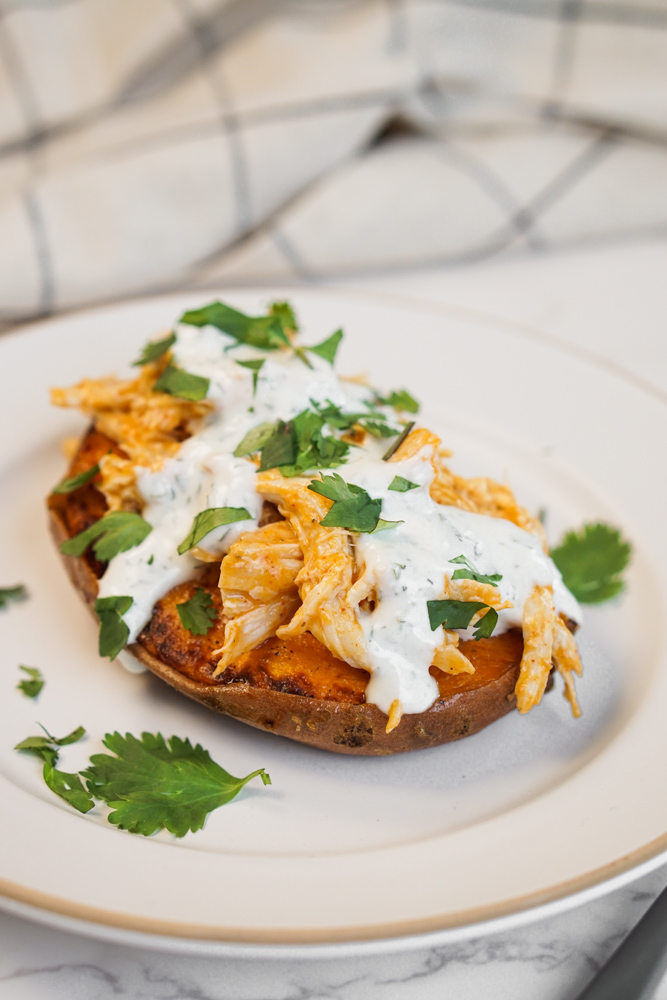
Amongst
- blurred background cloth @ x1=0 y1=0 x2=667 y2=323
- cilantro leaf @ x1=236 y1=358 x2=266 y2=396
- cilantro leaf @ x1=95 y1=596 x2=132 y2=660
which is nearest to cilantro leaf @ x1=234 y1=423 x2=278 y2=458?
cilantro leaf @ x1=236 y1=358 x2=266 y2=396

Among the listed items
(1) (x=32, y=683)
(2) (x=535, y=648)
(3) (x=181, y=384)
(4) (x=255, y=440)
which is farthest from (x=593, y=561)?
(1) (x=32, y=683)

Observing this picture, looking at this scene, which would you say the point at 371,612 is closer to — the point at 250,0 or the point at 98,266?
the point at 98,266

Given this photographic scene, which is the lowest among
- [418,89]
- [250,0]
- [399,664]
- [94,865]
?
[94,865]

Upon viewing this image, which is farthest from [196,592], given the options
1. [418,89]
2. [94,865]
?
[418,89]

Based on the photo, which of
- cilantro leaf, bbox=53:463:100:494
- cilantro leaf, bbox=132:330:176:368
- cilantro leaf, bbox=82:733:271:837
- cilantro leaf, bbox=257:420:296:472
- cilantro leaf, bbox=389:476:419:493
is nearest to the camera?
cilantro leaf, bbox=82:733:271:837

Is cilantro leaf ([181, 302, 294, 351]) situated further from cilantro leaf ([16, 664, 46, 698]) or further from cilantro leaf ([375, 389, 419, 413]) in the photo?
cilantro leaf ([16, 664, 46, 698])

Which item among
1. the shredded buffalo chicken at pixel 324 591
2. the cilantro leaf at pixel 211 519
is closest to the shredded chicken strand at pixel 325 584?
the shredded buffalo chicken at pixel 324 591

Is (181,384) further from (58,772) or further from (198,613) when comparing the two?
(58,772)
